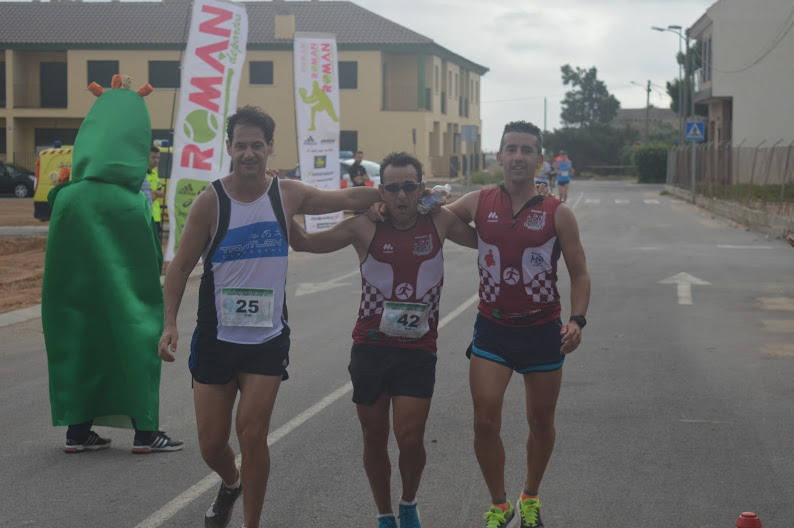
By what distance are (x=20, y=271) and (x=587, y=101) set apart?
99.4m

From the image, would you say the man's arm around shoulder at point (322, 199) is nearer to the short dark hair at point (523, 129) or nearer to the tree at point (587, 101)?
the short dark hair at point (523, 129)

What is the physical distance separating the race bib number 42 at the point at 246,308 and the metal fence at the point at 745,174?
1020 inches

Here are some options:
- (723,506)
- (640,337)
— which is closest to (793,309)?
(640,337)

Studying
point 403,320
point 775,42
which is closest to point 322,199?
point 403,320

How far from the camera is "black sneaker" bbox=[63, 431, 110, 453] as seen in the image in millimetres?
7352

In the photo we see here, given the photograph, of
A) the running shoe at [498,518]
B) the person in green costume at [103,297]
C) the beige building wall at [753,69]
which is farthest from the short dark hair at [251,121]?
the beige building wall at [753,69]

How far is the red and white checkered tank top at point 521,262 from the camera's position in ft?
18.2

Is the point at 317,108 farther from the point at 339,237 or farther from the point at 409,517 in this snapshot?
the point at 409,517

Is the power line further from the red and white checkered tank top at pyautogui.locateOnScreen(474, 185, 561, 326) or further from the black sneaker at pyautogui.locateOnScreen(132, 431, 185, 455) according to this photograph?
the red and white checkered tank top at pyautogui.locateOnScreen(474, 185, 561, 326)

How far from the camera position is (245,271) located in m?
5.29

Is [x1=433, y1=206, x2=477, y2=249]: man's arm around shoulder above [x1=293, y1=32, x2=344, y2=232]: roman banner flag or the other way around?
the other way around

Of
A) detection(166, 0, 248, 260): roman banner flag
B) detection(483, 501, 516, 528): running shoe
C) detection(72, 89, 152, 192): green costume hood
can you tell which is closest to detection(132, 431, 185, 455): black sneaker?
detection(72, 89, 152, 192): green costume hood

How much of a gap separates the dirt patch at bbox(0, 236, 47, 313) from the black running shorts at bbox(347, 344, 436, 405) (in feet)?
35.2

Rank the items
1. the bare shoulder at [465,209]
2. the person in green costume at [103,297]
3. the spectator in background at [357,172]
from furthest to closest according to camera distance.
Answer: the spectator in background at [357,172], the person in green costume at [103,297], the bare shoulder at [465,209]
